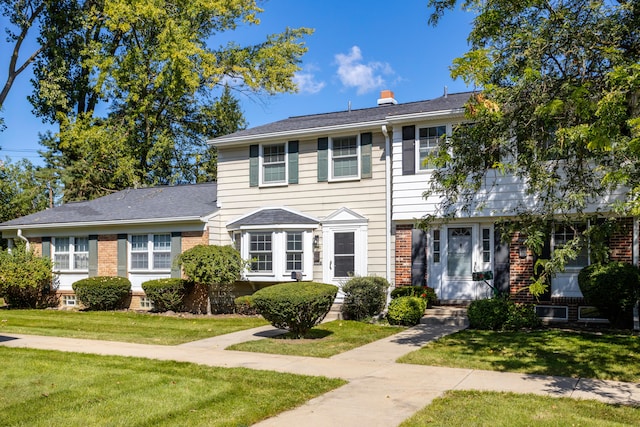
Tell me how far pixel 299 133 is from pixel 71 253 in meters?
9.58

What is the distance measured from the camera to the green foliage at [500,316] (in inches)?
500

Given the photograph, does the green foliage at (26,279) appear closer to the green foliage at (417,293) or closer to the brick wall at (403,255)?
the brick wall at (403,255)

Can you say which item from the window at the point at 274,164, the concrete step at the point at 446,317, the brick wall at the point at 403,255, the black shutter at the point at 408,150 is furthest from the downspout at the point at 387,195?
the window at the point at 274,164

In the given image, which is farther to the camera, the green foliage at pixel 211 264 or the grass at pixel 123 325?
the green foliage at pixel 211 264

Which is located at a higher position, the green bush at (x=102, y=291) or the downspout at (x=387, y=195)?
the downspout at (x=387, y=195)

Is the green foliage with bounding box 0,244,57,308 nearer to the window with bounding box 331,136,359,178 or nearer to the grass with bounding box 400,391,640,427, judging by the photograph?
the window with bounding box 331,136,359,178

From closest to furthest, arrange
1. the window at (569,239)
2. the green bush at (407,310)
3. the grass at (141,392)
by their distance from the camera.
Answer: the grass at (141,392) < the green bush at (407,310) < the window at (569,239)

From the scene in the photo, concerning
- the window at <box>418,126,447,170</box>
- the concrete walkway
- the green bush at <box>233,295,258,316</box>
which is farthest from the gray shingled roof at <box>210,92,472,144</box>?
the concrete walkway

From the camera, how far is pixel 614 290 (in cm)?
1222

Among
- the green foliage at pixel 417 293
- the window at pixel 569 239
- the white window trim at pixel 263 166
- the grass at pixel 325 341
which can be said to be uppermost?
the white window trim at pixel 263 166

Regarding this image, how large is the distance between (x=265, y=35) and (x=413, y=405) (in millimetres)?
25959

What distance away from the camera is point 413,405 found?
6719 mm

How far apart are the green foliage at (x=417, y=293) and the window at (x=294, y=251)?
Result: 10.2 ft

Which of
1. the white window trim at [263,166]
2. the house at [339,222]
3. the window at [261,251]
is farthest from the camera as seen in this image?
the white window trim at [263,166]
